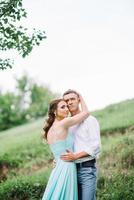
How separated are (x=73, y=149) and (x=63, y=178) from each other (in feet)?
1.67

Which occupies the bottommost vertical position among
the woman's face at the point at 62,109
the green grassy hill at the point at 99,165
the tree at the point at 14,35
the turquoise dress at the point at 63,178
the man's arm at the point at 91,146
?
the green grassy hill at the point at 99,165

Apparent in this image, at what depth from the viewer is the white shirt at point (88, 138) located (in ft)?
24.1

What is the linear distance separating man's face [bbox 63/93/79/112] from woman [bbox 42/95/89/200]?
0.06 m

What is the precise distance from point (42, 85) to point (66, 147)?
76098mm

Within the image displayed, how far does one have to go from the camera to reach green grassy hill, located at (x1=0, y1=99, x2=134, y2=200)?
10.7 m

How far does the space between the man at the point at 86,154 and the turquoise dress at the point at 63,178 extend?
0.10m

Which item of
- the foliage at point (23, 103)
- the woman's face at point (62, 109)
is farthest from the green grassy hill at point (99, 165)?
the foliage at point (23, 103)

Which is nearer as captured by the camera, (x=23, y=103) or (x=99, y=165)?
(x=99, y=165)

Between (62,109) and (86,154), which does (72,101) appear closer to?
(62,109)

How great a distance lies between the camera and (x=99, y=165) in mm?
13227

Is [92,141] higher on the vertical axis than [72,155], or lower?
higher

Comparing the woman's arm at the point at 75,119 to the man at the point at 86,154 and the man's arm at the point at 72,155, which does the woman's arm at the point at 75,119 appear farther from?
the man's arm at the point at 72,155

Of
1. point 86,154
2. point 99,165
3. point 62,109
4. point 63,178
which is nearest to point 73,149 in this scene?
point 86,154

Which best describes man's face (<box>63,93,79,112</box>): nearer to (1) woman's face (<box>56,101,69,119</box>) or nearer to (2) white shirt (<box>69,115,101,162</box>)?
(1) woman's face (<box>56,101,69,119</box>)
